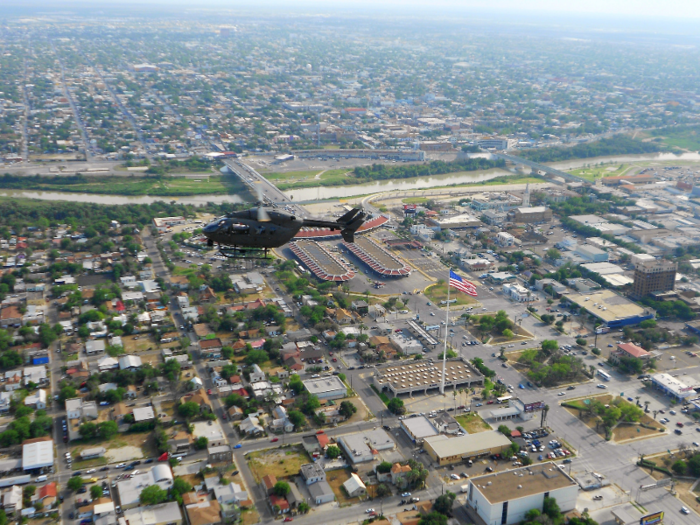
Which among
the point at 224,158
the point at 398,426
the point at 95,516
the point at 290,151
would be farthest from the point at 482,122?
the point at 95,516

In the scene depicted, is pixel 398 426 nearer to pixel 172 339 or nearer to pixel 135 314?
pixel 172 339

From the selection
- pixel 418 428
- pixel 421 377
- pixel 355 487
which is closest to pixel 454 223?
pixel 421 377

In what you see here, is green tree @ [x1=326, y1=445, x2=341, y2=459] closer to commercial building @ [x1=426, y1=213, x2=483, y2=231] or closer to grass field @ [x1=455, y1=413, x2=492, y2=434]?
grass field @ [x1=455, y1=413, x2=492, y2=434]

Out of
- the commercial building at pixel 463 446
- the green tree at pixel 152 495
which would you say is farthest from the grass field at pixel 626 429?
the green tree at pixel 152 495

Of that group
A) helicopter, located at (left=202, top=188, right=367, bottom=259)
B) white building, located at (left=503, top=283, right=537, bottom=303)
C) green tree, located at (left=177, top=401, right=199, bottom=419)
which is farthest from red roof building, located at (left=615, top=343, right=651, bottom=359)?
helicopter, located at (left=202, top=188, right=367, bottom=259)

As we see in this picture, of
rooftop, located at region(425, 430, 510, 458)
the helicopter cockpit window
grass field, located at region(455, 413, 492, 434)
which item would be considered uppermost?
the helicopter cockpit window
